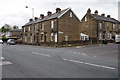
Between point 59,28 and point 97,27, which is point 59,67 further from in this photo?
point 97,27

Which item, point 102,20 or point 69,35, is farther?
point 102,20

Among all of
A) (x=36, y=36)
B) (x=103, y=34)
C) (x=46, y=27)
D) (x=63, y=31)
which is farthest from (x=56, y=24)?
(x=103, y=34)

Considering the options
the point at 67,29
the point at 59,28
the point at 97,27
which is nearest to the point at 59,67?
the point at 59,28

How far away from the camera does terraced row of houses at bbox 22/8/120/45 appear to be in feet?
125

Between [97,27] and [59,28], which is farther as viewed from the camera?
[97,27]

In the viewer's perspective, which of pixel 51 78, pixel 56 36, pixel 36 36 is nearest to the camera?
pixel 51 78

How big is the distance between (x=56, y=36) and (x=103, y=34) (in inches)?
739

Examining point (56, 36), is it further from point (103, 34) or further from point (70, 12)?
point (103, 34)

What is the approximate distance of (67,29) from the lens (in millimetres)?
39875

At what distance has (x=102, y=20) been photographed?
49.2 m

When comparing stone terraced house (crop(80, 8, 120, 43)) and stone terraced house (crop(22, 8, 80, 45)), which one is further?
stone terraced house (crop(80, 8, 120, 43))

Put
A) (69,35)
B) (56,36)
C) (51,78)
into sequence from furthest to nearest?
(69,35) → (56,36) → (51,78)

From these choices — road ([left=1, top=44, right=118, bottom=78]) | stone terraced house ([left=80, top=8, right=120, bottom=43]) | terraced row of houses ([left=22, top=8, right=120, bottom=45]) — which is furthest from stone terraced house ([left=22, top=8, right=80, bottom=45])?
road ([left=1, top=44, right=118, bottom=78])

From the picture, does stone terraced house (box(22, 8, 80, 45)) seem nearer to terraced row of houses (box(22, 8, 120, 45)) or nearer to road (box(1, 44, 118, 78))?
terraced row of houses (box(22, 8, 120, 45))
